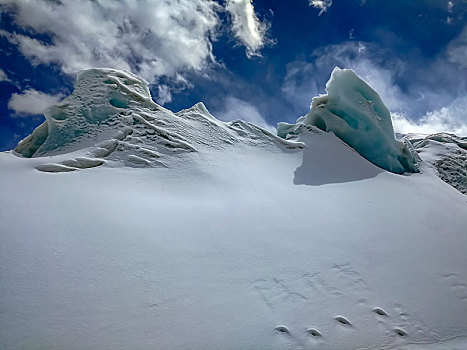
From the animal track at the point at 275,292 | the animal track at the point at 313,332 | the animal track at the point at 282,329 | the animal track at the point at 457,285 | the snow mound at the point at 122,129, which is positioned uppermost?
the snow mound at the point at 122,129

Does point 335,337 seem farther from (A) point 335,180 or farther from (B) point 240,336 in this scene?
(A) point 335,180

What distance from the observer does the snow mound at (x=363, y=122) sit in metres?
6.71

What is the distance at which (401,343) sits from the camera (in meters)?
2.24

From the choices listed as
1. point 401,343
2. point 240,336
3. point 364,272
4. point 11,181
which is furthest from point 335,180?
point 11,181

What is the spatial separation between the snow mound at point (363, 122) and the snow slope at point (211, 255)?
152 centimetres

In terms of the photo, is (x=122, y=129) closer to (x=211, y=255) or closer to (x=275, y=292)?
(x=211, y=255)

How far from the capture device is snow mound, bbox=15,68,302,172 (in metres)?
4.88

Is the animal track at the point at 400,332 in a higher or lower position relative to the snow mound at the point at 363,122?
lower

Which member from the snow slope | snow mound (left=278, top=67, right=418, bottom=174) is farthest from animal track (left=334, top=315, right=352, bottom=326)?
snow mound (left=278, top=67, right=418, bottom=174)

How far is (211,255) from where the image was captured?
9.49ft

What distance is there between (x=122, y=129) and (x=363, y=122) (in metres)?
5.38

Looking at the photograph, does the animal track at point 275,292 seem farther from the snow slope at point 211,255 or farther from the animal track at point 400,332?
the animal track at point 400,332

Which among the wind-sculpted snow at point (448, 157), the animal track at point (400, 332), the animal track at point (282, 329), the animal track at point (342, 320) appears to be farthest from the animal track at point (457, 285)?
the wind-sculpted snow at point (448, 157)

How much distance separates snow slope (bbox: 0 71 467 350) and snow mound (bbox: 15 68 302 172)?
0.06m
